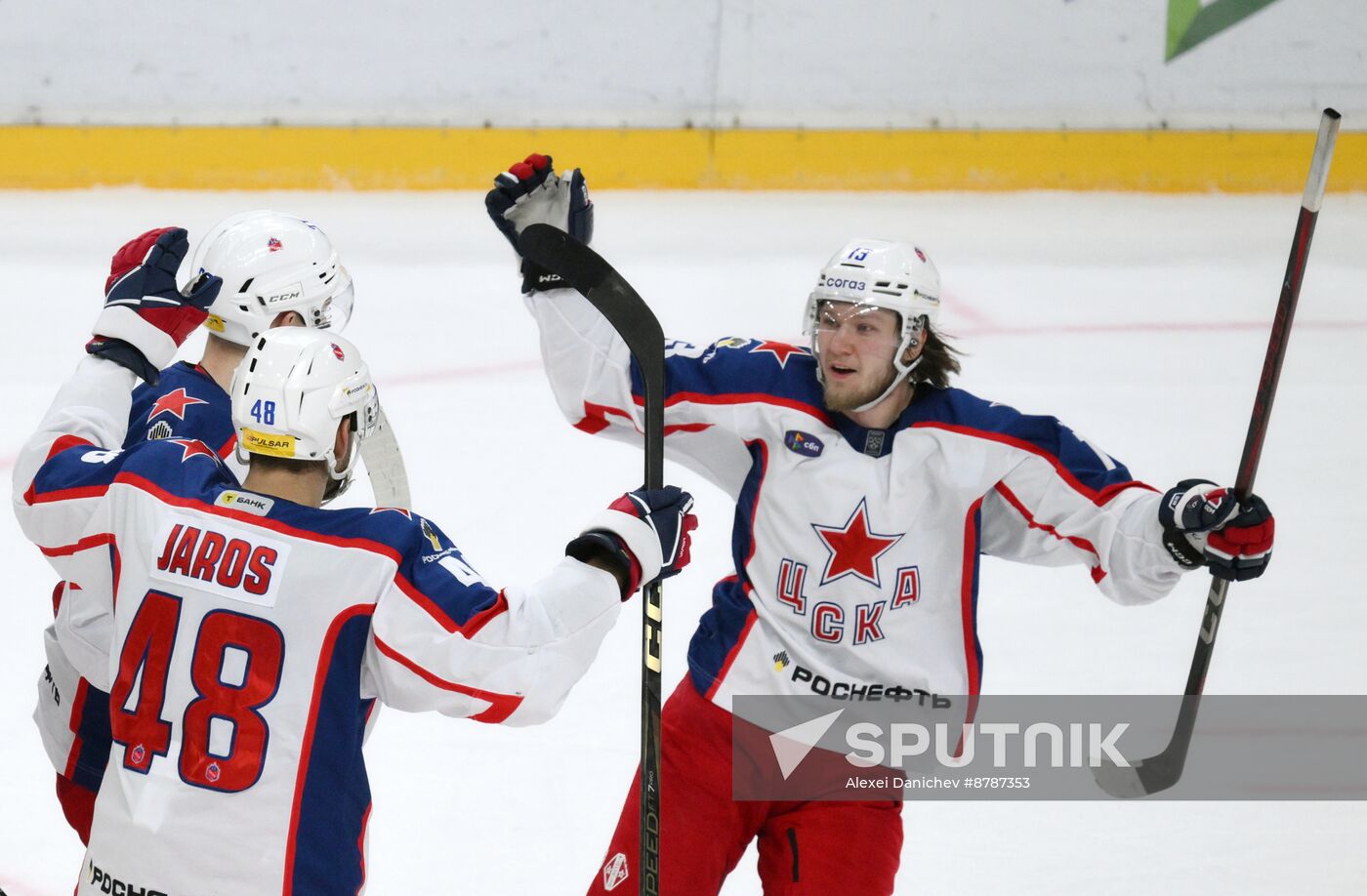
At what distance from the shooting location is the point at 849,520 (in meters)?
2.49

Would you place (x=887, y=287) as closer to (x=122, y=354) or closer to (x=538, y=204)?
(x=538, y=204)

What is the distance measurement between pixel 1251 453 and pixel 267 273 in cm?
157

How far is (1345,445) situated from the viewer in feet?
16.8

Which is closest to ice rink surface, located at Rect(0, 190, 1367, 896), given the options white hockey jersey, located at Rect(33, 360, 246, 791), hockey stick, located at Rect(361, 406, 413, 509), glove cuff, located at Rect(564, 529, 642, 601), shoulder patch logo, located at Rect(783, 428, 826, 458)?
white hockey jersey, located at Rect(33, 360, 246, 791)

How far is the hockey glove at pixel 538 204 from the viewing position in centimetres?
252

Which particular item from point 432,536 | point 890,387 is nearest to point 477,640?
point 432,536

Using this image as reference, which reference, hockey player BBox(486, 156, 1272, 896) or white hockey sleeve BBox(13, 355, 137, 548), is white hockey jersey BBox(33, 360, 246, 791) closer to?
white hockey sleeve BBox(13, 355, 137, 548)

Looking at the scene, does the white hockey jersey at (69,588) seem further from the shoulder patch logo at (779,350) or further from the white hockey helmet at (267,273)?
the shoulder patch logo at (779,350)

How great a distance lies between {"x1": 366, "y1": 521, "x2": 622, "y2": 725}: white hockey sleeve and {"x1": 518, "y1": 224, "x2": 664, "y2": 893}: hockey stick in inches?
11.6

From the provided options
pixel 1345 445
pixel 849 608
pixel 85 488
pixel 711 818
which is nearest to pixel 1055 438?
pixel 849 608

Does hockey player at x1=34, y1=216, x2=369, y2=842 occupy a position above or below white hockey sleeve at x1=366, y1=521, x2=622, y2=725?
above

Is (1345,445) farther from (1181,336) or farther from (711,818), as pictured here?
(711,818)

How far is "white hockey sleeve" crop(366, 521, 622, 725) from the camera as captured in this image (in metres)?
1.96

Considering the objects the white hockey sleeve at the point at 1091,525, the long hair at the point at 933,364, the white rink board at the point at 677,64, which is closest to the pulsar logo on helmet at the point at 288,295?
the long hair at the point at 933,364
